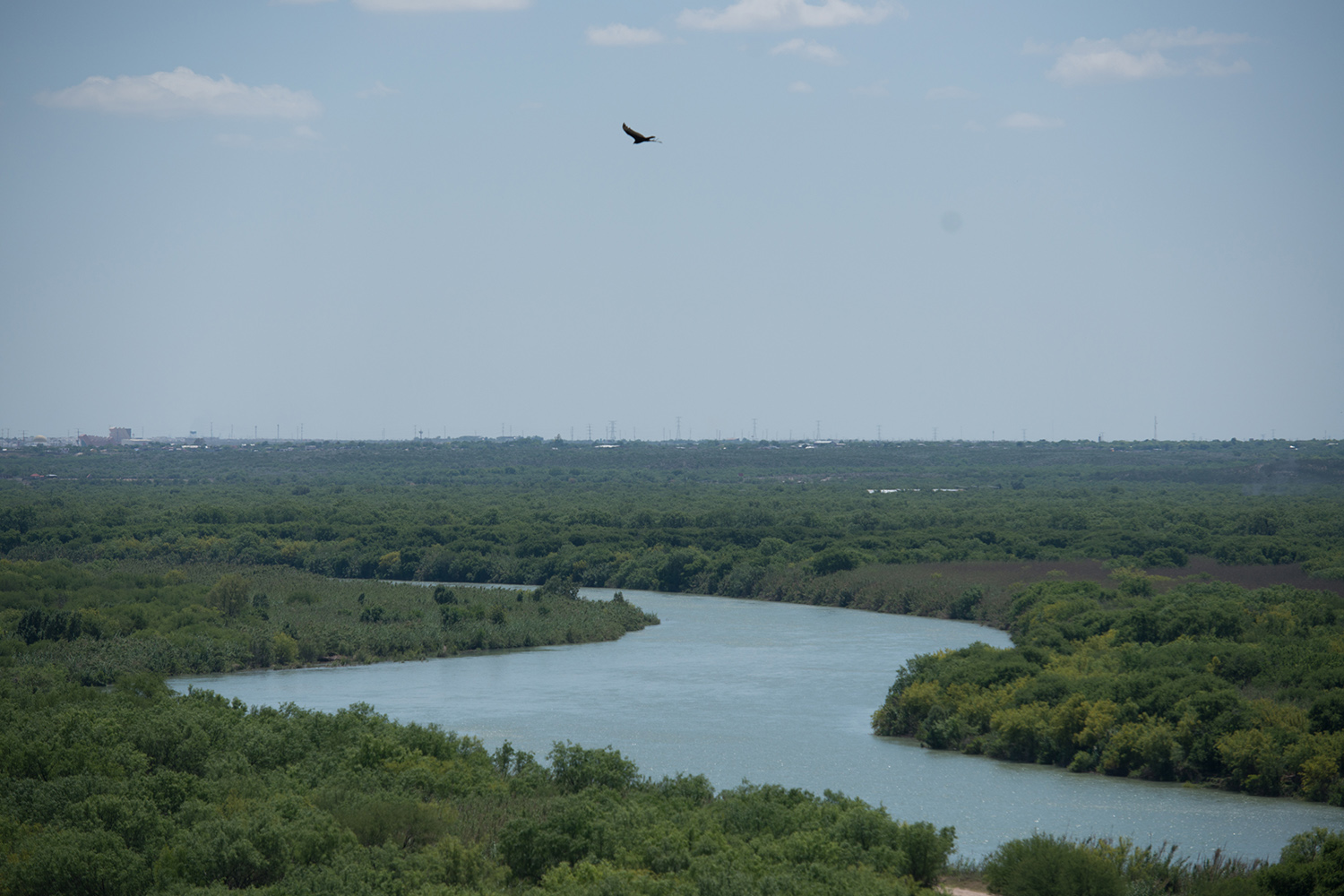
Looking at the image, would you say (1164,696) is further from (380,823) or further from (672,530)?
(672,530)

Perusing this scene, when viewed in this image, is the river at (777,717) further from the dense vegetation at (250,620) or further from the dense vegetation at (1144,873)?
the dense vegetation at (1144,873)

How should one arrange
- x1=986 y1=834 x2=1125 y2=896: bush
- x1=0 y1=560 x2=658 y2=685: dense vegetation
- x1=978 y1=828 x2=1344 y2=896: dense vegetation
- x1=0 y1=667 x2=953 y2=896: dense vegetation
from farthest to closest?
x1=0 y1=560 x2=658 y2=685: dense vegetation, x1=986 y1=834 x2=1125 y2=896: bush, x1=978 y1=828 x2=1344 y2=896: dense vegetation, x1=0 y1=667 x2=953 y2=896: dense vegetation

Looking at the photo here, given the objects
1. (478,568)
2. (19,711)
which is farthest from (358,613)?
(19,711)

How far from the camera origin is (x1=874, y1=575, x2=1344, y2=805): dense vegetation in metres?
28.5

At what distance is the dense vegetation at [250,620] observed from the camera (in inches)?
1810

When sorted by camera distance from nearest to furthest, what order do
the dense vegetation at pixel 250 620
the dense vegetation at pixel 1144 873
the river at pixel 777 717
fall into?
the dense vegetation at pixel 1144 873
the river at pixel 777 717
the dense vegetation at pixel 250 620

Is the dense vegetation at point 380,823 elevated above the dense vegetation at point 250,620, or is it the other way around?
the dense vegetation at point 380,823

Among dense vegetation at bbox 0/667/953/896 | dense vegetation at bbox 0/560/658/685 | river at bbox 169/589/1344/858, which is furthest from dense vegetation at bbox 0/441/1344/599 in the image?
dense vegetation at bbox 0/667/953/896

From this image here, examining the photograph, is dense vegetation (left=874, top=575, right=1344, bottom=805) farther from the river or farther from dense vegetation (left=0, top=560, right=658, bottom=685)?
dense vegetation (left=0, top=560, right=658, bottom=685)

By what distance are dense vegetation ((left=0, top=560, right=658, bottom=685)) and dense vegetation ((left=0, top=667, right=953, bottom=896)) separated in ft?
56.5

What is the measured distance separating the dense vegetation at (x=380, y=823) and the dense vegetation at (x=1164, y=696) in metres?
9.83

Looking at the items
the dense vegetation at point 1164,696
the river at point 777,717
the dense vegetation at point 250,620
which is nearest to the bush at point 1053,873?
the river at point 777,717

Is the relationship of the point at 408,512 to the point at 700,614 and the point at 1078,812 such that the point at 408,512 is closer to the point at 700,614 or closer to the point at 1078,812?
the point at 700,614

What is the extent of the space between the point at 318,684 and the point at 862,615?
95.6 feet
